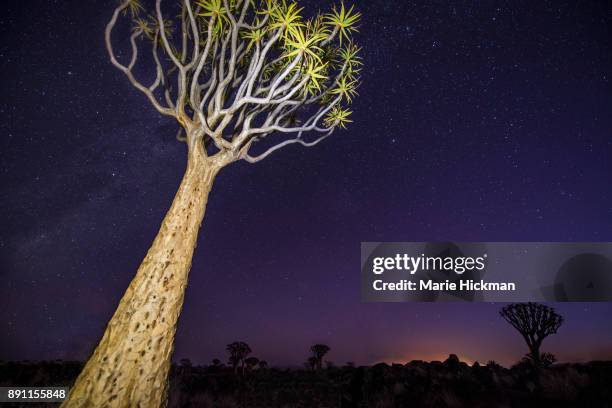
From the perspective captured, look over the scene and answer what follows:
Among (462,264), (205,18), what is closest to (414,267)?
(462,264)

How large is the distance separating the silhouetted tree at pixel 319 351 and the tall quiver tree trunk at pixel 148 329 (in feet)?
70.6

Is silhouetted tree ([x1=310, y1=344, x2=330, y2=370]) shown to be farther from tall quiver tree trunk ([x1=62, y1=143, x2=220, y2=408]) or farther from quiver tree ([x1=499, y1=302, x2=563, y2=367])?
tall quiver tree trunk ([x1=62, y1=143, x2=220, y2=408])

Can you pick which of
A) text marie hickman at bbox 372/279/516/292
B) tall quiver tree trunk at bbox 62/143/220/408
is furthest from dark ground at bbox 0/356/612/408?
tall quiver tree trunk at bbox 62/143/220/408

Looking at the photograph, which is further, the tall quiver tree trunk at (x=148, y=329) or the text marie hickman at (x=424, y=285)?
the text marie hickman at (x=424, y=285)

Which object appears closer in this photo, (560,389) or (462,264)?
(560,389)

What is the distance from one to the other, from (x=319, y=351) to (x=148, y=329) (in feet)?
71.6

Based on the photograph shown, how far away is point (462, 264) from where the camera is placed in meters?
9.12

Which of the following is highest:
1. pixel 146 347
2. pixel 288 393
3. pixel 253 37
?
pixel 253 37

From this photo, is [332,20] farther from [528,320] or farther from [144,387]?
[528,320]

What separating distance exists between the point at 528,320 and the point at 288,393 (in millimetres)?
15527

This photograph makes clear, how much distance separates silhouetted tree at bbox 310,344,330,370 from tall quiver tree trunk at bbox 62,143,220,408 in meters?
21.5

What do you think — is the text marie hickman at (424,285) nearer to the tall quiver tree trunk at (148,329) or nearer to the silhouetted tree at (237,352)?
the tall quiver tree trunk at (148,329)

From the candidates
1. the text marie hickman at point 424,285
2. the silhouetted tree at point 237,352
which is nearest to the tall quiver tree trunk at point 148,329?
the text marie hickman at point 424,285

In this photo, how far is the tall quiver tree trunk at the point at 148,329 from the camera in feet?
10.2
